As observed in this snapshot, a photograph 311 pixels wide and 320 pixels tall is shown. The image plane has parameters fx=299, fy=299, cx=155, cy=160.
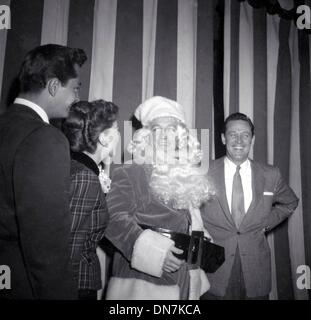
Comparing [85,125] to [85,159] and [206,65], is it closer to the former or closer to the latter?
[85,159]

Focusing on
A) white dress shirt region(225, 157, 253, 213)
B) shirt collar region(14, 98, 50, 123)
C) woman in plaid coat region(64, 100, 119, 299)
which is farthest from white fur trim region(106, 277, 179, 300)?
shirt collar region(14, 98, 50, 123)

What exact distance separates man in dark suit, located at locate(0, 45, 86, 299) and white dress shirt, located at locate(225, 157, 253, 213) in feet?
4.47

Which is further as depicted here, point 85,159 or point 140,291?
point 140,291

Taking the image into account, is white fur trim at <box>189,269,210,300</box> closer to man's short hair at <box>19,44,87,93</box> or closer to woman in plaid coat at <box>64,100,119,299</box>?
woman in plaid coat at <box>64,100,119,299</box>

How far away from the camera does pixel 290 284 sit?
8.93ft

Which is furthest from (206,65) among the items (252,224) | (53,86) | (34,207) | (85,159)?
(34,207)

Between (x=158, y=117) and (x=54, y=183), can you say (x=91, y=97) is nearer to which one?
(x=158, y=117)

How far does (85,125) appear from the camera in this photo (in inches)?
51.9

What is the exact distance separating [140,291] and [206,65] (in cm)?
184

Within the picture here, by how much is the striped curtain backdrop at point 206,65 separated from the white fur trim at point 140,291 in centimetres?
107

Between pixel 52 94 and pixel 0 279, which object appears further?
pixel 52 94

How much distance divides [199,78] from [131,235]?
1556 mm

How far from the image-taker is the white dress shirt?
2018mm
